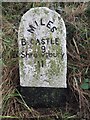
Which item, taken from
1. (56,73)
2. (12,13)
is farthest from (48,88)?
(12,13)

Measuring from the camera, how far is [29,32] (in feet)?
7.29

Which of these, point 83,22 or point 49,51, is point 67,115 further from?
point 83,22

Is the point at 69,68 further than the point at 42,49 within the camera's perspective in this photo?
Yes

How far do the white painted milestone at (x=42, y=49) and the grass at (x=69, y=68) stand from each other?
0.11 metres

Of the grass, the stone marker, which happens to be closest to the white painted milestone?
the stone marker

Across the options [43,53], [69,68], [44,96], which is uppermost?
[43,53]

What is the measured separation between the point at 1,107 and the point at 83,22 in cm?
86

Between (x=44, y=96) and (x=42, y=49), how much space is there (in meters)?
0.33

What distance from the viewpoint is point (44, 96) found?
232 cm

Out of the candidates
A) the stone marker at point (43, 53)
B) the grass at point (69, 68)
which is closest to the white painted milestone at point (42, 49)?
the stone marker at point (43, 53)

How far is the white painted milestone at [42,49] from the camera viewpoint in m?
2.20

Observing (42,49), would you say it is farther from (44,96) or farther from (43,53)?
(44,96)

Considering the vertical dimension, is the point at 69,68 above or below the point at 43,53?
below

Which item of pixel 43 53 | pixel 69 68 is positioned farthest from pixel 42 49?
pixel 69 68
